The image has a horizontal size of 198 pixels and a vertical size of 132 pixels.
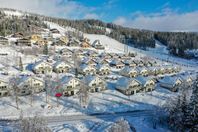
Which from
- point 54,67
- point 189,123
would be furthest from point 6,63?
point 189,123

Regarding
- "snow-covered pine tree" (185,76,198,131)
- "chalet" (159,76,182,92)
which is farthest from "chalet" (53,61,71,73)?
"snow-covered pine tree" (185,76,198,131)

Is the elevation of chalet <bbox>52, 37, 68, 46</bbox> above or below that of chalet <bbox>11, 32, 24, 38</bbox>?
below

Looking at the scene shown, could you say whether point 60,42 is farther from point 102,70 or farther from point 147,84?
point 147,84

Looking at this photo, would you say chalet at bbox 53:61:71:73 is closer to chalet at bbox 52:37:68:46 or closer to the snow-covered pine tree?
chalet at bbox 52:37:68:46

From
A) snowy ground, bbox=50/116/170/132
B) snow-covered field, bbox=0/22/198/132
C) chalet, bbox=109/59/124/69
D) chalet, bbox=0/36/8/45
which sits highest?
chalet, bbox=0/36/8/45

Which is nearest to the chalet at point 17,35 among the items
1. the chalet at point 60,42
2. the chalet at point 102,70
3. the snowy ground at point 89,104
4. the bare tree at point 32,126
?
the chalet at point 60,42

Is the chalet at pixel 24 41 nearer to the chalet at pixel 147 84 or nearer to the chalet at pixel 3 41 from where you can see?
the chalet at pixel 3 41

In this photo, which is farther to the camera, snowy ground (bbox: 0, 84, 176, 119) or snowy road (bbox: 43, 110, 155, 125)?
snowy ground (bbox: 0, 84, 176, 119)
